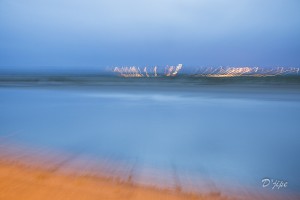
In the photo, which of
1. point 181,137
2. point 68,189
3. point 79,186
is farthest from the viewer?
point 181,137

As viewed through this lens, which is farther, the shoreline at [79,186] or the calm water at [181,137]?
the calm water at [181,137]

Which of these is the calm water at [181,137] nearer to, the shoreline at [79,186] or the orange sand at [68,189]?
the shoreline at [79,186]

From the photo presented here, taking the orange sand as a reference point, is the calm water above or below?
below

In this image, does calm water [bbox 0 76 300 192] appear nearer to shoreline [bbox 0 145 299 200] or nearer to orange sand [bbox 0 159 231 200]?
shoreline [bbox 0 145 299 200]

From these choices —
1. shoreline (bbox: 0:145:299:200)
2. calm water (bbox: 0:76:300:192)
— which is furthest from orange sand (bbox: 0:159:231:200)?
calm water (bbox: 0:76:300:192)

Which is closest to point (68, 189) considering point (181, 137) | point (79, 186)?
point (79, 186)

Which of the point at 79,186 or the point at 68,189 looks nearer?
the point at 68,189

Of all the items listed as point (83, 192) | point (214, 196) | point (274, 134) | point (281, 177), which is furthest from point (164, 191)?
point (274, 134)

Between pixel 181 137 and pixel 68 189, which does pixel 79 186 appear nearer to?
pixel 68 189

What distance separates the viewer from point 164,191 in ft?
11.1

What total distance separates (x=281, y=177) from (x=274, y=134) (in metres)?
3.06

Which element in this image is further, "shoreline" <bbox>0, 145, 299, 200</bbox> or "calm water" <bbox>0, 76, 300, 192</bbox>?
"calm water" <bbox>0, 76, 300, 192</bbox>

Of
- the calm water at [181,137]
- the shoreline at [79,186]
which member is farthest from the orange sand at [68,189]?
the calm water at [181,137]

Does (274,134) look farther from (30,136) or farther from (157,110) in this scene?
(30,136)
